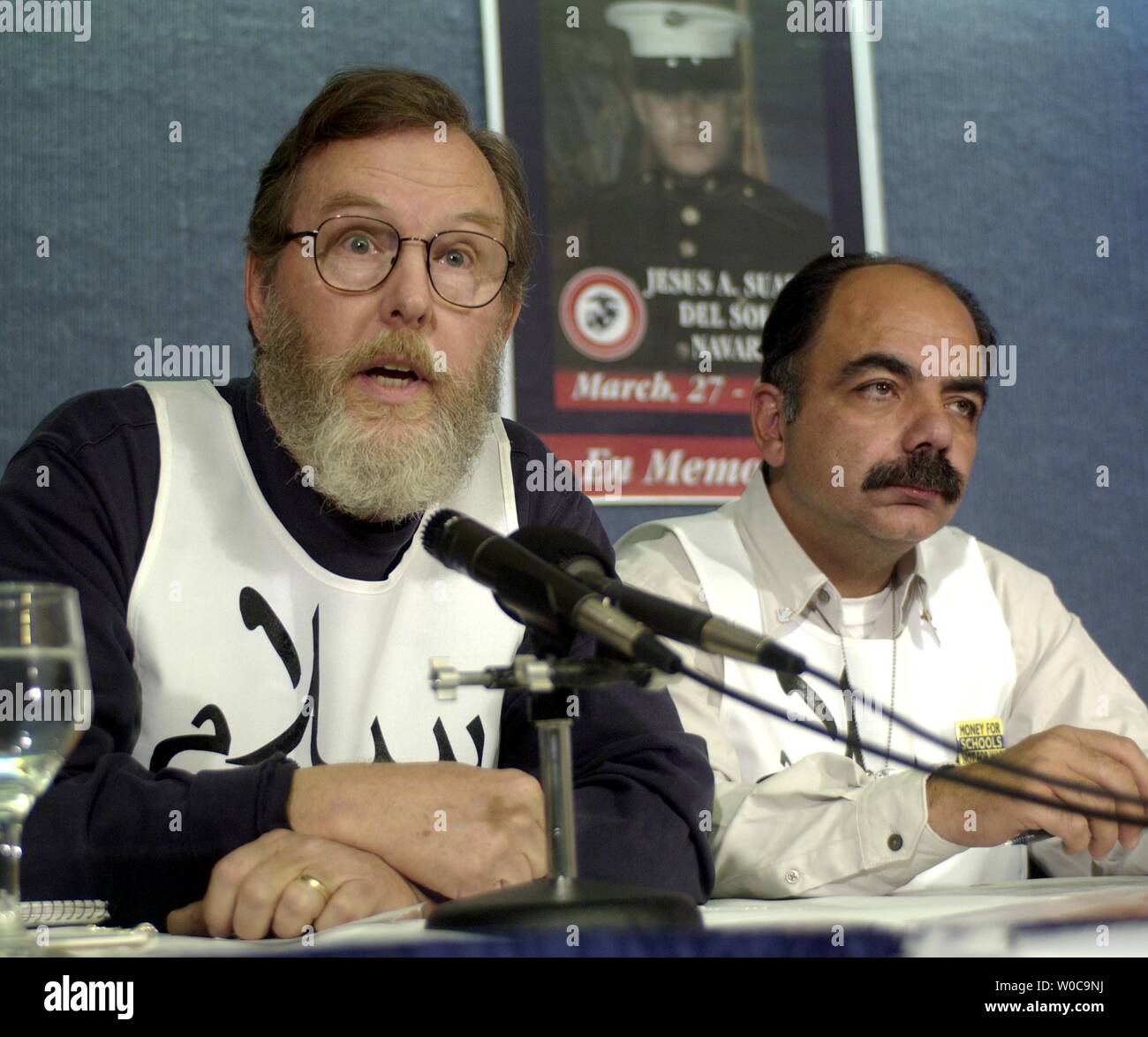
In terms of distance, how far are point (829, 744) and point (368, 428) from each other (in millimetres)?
831

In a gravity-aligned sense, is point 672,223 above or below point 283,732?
above

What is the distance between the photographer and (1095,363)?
10.7ft

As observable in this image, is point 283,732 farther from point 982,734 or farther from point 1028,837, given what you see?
point 982,734

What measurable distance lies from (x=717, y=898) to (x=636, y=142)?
1.66 meters

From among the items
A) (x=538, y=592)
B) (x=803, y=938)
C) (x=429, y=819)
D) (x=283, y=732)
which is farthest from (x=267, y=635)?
(x=803, y=938)

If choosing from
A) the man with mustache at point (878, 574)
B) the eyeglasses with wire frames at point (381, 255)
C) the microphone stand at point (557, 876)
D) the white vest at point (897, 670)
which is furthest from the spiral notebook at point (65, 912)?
the white vest at point (897, 670)

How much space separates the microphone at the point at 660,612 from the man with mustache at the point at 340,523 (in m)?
0.31

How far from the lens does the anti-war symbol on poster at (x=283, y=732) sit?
155 centimetres

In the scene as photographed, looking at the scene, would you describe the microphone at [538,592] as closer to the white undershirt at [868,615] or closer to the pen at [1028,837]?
the pen at [1028,837]

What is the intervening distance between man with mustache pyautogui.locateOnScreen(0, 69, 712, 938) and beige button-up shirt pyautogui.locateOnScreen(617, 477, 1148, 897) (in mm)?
288

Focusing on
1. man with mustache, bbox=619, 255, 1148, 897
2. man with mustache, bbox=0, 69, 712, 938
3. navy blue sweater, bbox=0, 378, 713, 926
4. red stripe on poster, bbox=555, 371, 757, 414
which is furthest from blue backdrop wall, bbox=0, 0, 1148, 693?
navy blue sweater, bbox=0, 378, 713, 926

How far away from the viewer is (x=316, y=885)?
1104 mm
